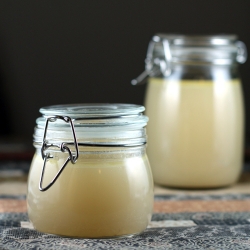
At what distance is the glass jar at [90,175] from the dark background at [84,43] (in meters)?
0.96

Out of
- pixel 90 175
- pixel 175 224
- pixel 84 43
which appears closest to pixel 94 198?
pixel 90 175

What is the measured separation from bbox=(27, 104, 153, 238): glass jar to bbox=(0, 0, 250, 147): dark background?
0.96m

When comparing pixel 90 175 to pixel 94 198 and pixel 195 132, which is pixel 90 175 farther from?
pixel 195 132

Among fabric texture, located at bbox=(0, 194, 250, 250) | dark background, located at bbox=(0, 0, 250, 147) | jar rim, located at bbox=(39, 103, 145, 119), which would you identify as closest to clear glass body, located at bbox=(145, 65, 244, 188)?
fabric texture, located at bbox=(0, 194, 250, 250)

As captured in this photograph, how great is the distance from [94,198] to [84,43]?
104 cm

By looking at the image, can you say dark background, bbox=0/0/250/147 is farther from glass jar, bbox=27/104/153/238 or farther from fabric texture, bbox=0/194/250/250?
glass jar, bbox=27/104/153/238

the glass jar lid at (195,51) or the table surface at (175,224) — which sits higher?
the glass jar lid at (195,51)

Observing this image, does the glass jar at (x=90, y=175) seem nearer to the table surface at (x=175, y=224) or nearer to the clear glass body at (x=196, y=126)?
the table surface at (x=175, y=224)

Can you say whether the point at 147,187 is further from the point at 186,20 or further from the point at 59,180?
the point at 186,20

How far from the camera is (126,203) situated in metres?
0.74

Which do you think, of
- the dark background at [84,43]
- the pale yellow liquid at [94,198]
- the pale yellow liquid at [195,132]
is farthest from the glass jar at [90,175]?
the dark background at [84,43]

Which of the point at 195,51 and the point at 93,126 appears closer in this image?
the point at 93,126

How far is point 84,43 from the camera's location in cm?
171

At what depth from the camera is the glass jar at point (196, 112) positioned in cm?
112
